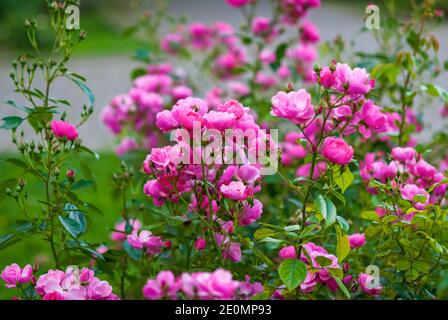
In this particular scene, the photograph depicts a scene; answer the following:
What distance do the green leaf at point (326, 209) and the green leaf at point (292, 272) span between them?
0.35 ft

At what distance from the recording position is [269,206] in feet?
7.88

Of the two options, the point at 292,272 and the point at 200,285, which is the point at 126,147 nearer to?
the point at 292,272

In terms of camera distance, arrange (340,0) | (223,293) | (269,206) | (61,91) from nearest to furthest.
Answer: (223,293) → (269,206) → (61,91) → (340,0)

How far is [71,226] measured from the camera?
1.52 m

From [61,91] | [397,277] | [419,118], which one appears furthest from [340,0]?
[397,277]

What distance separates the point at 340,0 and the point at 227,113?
9789 millimetres

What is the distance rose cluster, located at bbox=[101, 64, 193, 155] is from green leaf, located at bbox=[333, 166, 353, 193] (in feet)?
4.00

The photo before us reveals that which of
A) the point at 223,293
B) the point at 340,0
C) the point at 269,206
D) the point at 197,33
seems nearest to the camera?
the point at 223,293

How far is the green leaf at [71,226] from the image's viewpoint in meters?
1.51

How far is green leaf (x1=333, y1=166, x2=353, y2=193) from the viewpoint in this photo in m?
1.42

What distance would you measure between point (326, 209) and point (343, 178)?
0.13 m

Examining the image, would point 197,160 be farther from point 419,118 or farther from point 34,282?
point 419,118

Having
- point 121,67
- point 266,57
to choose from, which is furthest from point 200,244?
point 121,67

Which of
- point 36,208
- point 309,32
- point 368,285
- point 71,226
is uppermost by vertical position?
point 309,32
